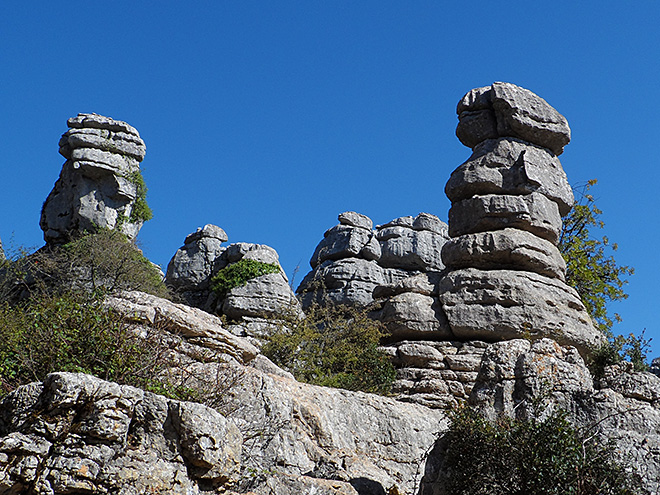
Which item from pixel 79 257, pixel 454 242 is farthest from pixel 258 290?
pixel 454 242

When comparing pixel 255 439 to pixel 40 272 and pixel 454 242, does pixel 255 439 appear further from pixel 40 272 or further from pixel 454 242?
pixel 40 272

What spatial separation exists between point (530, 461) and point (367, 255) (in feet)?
82.7

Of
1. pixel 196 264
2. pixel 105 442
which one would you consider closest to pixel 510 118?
pixel 196 264

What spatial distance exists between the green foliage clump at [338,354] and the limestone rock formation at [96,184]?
12346 mm

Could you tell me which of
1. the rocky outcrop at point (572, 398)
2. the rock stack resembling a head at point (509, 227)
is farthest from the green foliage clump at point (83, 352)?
the rock stack resembling a head at point (509, 227)

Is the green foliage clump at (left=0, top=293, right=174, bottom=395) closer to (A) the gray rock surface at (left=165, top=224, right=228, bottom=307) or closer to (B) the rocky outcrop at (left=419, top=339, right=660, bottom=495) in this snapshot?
(B) the rocky outcrop at (left=419, top=339, right=660, bottom=495)

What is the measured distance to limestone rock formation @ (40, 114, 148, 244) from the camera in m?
30.5

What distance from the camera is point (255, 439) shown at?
10.9 metres

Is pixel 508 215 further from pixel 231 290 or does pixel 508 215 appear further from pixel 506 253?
pixel 231 290

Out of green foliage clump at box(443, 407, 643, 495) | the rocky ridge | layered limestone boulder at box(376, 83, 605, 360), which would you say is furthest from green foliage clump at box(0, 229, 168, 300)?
green foliage clump at box(443, 407, 643, 495)

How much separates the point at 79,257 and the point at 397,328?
482 inches

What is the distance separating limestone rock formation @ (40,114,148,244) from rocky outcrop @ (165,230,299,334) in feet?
10.2

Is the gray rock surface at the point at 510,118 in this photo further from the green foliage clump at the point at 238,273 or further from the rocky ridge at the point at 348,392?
the green foliage clump at the point at 238,273

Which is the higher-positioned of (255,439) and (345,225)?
(345,225)
